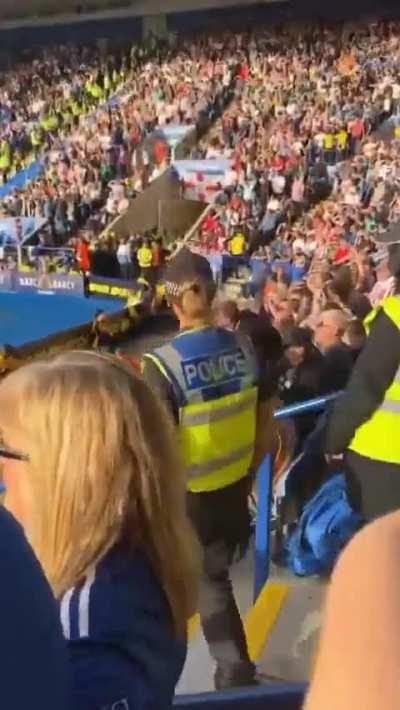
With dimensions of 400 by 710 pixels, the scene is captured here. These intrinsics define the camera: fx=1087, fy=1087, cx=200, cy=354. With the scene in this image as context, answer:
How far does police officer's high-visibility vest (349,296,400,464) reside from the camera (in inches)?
93.9

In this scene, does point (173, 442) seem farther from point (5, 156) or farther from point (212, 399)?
point (5, 156)

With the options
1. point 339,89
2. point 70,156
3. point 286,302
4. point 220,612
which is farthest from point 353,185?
point 220,612

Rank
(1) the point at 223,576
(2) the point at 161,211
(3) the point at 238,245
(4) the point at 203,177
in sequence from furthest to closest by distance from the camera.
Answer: (4) the point at 203,177 < (2) the point at 161,211 < (3) the point at 238,245 < (1) the point at 223,576

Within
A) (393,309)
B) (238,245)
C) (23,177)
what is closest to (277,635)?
(393,309)

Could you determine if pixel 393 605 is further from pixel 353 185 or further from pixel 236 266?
pixel 353 185

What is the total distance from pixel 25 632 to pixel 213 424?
1.63 metres

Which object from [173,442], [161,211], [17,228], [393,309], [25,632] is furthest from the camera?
[161,211]

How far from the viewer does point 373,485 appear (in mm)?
2457

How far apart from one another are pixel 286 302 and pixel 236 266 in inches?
254

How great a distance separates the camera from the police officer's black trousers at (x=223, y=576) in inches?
101

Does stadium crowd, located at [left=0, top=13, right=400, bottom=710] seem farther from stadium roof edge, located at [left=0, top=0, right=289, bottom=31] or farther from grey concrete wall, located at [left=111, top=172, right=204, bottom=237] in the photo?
stadium roof edge, located at [left=0, top=0, right=289, bottom=31]

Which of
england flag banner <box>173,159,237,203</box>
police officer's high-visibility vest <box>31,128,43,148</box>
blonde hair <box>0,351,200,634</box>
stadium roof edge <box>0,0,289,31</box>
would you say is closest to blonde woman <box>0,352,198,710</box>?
blonde hair <box>0,351,200,634</box>

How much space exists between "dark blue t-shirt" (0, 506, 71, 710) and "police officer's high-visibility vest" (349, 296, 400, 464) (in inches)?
59.8

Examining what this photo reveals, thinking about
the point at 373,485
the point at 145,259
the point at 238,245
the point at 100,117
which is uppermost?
the point at 373,485
